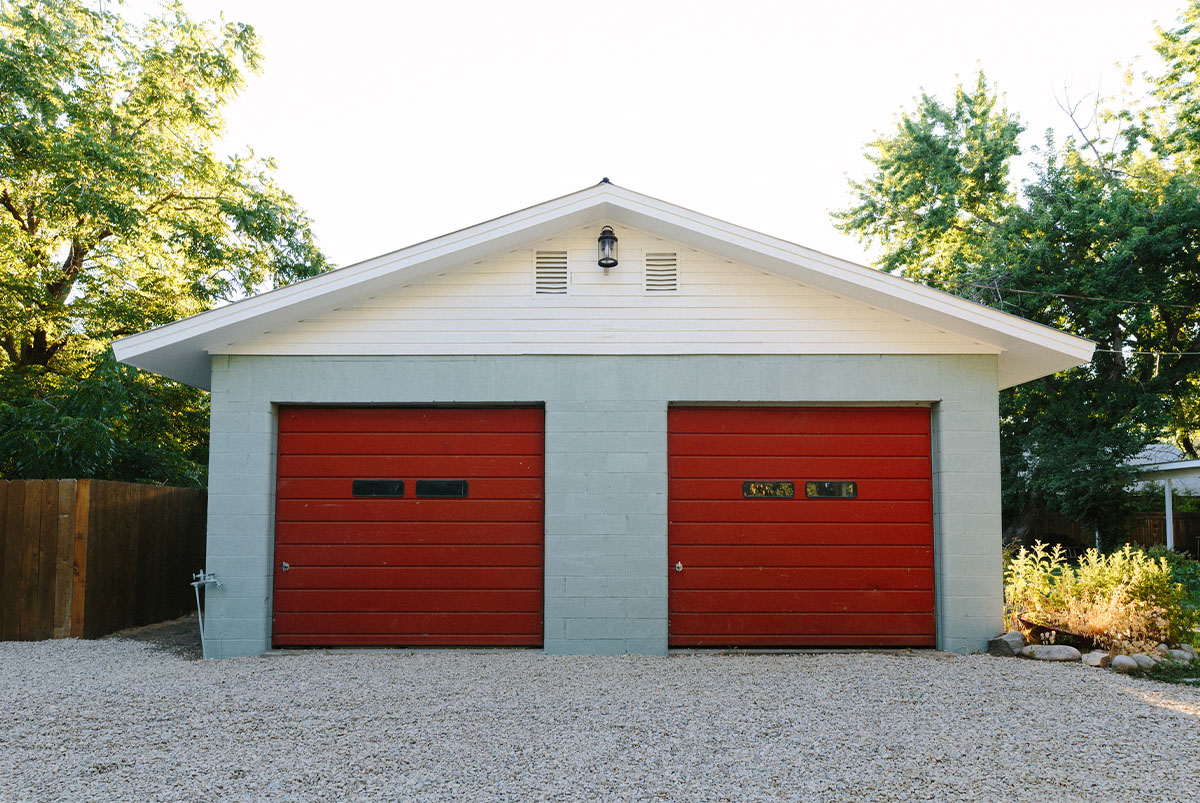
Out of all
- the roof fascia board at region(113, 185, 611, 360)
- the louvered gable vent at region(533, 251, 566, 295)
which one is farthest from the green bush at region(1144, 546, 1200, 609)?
the roof fascia board at region(113, 185, 611, 360)

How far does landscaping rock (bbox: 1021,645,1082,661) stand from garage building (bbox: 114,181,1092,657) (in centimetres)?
43

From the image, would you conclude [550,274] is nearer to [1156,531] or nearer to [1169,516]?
[1169,516]

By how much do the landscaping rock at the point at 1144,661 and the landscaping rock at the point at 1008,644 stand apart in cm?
82

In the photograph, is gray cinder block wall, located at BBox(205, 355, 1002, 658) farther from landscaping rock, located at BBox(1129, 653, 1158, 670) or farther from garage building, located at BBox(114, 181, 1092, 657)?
landscaping rock, located at BBox(1129, 653, 1158, 670)

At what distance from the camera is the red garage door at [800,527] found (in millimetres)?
7547

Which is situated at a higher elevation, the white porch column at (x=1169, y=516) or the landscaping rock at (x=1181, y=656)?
the white porch column at (x=1169, y=516)

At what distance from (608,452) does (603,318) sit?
4.10 ft

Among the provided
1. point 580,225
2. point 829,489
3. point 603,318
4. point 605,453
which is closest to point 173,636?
point 605,453

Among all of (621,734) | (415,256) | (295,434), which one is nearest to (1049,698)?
(621,734)

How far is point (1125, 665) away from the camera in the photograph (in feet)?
21.7

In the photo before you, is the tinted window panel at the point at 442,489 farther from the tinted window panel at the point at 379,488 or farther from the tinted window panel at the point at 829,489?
the tinted window panel at the point at 829,489

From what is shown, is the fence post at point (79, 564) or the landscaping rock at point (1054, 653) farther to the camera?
the fence post at point (79, 564)

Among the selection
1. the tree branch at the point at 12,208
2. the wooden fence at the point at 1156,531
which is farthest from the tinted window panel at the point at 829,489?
the tree branch at the point at 12,208

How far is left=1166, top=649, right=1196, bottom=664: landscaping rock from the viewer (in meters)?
6.79
